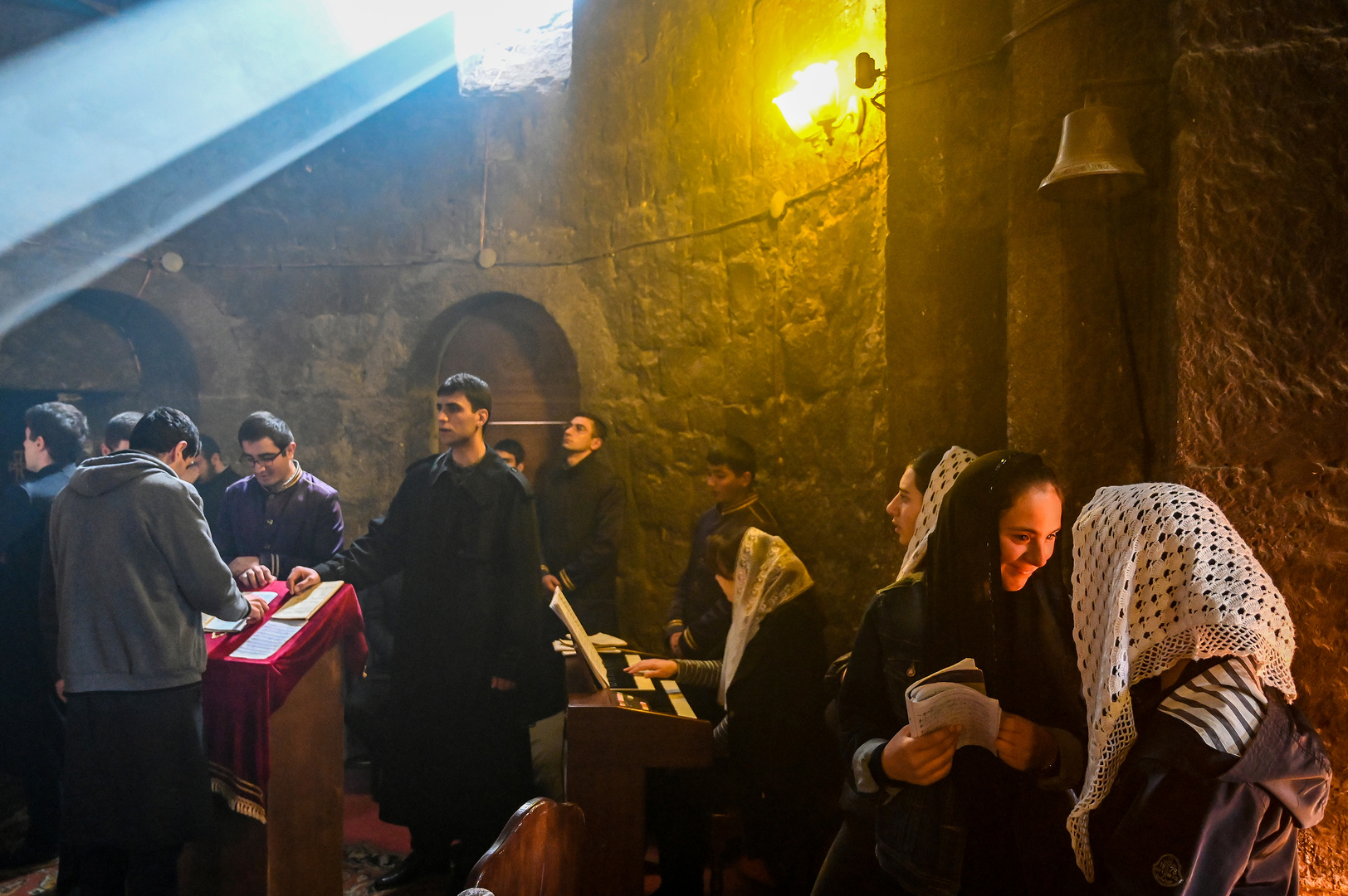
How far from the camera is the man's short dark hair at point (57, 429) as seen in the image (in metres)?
4.02

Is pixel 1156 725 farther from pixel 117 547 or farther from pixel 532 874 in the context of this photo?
pixel 117 547

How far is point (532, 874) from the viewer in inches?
57.9

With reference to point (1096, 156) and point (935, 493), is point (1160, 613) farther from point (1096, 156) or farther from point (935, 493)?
point (1096, 156)

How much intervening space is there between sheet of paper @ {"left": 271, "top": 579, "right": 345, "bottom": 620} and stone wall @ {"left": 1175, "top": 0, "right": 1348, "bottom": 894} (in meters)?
3.03

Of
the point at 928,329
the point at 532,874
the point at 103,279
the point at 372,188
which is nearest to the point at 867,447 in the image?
the point at 928,329

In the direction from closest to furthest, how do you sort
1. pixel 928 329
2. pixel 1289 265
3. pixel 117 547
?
pixel 1289 265 < pixel 117 547 < pixel 928 329

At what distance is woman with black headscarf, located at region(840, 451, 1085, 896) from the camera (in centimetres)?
193

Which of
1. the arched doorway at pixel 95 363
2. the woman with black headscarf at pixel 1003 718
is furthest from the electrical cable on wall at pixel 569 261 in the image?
the woman with black headscarf at pixel 1003 718

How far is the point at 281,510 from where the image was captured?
4.37 meters

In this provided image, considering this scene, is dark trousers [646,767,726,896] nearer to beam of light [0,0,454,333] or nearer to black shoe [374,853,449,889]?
black shoe [374,853,449,889]

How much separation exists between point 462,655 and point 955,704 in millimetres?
2525

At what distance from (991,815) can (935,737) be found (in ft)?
0.94

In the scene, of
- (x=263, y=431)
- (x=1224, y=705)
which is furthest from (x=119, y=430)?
(x=1224, y=705)

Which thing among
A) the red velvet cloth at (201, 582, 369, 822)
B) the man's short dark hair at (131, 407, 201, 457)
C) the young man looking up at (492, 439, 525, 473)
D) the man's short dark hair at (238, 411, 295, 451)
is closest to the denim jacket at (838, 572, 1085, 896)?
the red velvet cloth at (201, 582, 369, 822)
